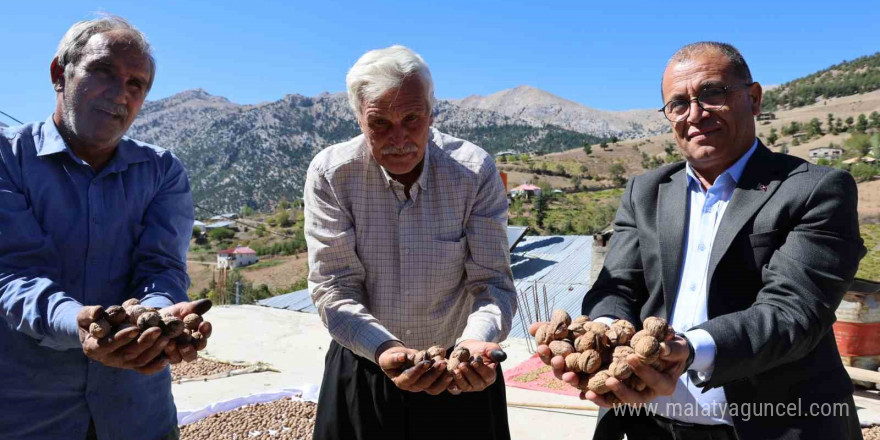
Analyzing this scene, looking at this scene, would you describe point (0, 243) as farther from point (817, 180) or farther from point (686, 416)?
point (817, 180)

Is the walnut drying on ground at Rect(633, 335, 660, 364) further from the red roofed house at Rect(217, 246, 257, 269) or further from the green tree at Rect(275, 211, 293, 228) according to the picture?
the green tree at Rect(275, 211, 293, 228)

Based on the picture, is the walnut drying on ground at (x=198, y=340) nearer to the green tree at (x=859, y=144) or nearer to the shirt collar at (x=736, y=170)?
the shirt collar at (x=736, y=170)

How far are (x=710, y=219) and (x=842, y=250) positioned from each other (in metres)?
0.37

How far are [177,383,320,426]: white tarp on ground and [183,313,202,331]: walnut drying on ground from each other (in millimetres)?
3281

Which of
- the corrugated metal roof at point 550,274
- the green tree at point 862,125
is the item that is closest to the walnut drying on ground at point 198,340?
the corrugated metal roof at point 550,274

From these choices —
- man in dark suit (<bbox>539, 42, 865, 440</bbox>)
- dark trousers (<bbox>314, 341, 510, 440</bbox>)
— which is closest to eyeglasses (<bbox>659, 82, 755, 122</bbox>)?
man in dark suit (<bbox>539, 42, 865, 440</bbox>)

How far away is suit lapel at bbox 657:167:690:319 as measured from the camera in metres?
1.97

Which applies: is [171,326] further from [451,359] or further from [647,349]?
[647,349]

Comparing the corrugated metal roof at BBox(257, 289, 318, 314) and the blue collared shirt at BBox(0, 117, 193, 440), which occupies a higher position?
the blue collared shirt at BBox(0, 117, 193, 440)

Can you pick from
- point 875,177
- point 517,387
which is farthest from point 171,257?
point 875,177

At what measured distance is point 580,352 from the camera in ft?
5.70

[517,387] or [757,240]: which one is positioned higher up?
[757,240]

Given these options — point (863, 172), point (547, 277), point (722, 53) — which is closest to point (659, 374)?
point (722, 53)

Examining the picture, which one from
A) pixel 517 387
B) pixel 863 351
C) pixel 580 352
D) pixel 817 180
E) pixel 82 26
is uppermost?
pixel 82 26
